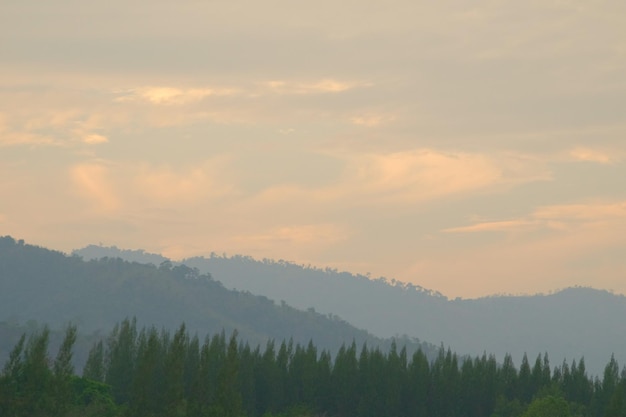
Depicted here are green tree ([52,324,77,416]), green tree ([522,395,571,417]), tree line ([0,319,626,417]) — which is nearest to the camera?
green tree ([52,324,77,416])

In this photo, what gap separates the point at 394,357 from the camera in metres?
110

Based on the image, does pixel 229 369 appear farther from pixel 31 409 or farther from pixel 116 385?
pixel 116 385

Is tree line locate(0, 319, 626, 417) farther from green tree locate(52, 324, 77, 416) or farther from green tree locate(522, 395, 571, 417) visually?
green tree locate(52, 324, 77, 416)

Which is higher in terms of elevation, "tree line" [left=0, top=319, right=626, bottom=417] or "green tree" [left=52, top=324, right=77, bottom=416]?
"tree line" [left=0, top=319, right=626, bottom=417]

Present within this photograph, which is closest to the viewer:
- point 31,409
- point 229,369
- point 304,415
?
point 31,409

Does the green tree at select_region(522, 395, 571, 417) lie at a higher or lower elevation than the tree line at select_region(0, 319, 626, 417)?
lower

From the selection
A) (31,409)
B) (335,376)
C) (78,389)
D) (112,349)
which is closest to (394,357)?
(335,376)

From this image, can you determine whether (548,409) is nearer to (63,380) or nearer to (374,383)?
(374,383)

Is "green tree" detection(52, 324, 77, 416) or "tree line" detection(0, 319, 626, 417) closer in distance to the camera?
"green tree" detection(52, 324, 77, 416)

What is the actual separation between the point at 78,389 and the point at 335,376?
3294 centimetres

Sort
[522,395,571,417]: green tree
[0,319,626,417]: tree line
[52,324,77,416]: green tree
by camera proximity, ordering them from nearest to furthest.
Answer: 1. [52,324,77,416]: green tree
2. [522,395,571,417]: green tree
3. [0,319,626,417]: tree line

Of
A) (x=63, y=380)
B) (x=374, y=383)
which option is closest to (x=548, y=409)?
(x=374, y=383)

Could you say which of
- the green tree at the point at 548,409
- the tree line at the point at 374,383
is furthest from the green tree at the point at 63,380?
the tree line at the point at 374,383

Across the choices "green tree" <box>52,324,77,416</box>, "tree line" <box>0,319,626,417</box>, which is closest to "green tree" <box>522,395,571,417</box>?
"tree line" <box>0,319,626,417</box>
